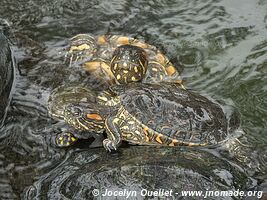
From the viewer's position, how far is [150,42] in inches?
327

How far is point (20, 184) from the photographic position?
17.5 ft

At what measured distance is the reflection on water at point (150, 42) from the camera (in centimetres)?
498

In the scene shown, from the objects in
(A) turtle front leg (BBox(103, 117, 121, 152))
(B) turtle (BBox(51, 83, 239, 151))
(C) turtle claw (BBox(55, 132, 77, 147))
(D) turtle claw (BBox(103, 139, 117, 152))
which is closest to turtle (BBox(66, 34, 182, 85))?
(B) turtle (BBox(51, 83, 239, 151))

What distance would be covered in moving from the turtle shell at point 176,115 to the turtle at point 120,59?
986 mm

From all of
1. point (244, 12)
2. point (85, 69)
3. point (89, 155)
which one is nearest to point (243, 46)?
point (244, 12)

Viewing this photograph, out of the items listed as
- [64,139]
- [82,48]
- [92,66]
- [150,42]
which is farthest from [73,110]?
[150,42]

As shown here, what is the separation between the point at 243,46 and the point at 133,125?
3.22m

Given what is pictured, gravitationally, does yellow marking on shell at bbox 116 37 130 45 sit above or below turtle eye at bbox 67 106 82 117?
above

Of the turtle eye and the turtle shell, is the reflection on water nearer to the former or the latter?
the turtle shell

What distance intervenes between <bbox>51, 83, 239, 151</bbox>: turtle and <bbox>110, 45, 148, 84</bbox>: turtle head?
35.8 inches

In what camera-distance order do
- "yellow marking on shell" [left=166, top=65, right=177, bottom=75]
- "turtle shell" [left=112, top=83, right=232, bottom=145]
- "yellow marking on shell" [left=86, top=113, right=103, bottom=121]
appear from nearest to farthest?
"turtle shell" [left=112, top=83, right=232, bottom=145] → "yellow marking on shell" [left=86, top=113, right=103, bottom=121] → "yellow marking on shell" [left=166, top=65, right=177, bottom=75]

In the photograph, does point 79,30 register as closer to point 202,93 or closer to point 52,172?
point 202,93

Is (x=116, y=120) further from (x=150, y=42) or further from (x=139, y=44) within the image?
(x=150, y=42)

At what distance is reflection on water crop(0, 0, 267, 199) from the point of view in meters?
4.98
